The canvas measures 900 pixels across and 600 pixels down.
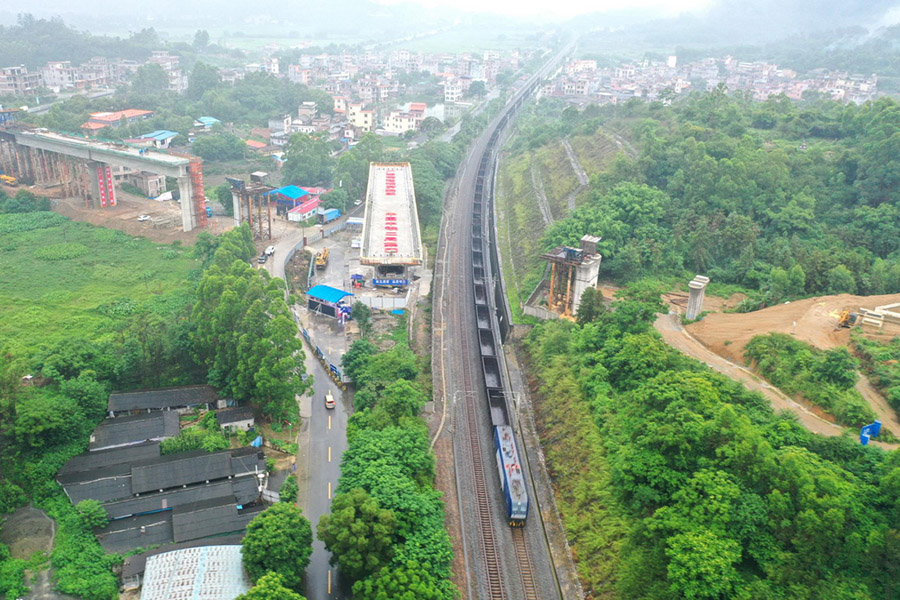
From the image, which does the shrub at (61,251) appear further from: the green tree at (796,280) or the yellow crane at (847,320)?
the yellow crane at (847,320)

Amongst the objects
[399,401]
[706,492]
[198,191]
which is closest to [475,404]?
[399,401]

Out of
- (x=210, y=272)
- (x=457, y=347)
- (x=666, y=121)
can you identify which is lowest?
(x=457, y=347)

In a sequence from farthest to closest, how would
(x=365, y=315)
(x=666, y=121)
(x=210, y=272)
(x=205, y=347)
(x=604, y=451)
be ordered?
1. (x=666, y=121)
2. (x=365, y=315)
3. (x=210, y=272)
4. (x=205, y=347)
5. (x=604, y=451)

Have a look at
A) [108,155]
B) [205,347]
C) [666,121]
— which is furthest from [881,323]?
[108,155]

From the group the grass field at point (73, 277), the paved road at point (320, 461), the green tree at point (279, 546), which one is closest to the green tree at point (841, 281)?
the paved road at point (320, 461)

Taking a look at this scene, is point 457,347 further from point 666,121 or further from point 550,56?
point 550,56
